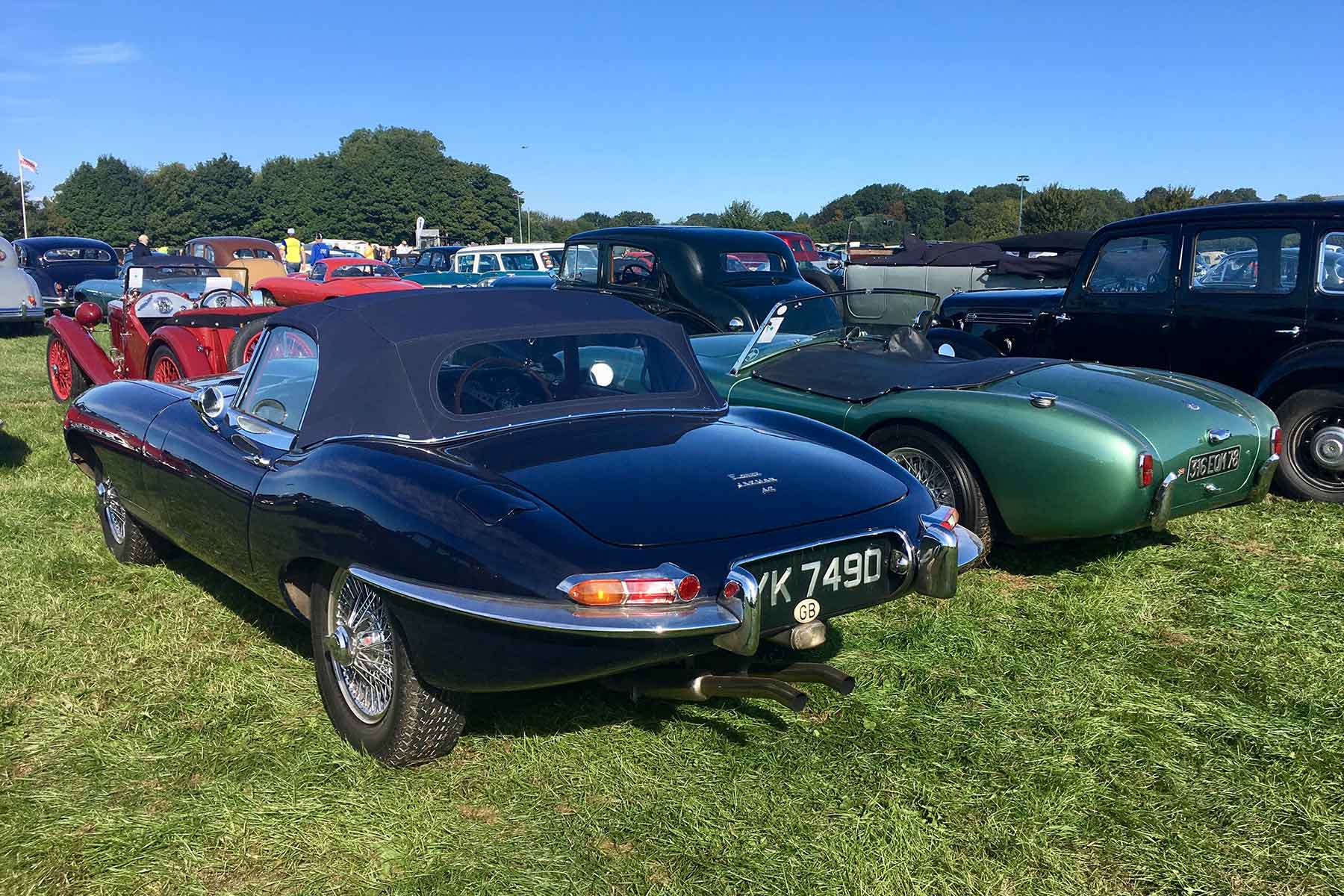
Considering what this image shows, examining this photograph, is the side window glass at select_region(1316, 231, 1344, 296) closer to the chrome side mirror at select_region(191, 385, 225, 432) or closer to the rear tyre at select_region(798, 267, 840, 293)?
the chrome side mirror at select_region(191, 385, 225, 432)

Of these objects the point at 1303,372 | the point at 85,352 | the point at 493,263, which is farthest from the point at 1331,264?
the point at 493,263

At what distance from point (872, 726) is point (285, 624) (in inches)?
100

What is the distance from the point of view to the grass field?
271cm

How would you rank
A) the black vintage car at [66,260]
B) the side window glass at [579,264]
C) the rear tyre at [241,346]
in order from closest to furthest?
the rear tyre at [241,346], the side window glass at [579,264], the black vintage car at [66,260]

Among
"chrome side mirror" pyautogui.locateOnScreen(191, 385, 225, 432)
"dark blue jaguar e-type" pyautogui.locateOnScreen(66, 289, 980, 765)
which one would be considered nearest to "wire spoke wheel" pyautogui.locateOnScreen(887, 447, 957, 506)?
"dark blue jaguar e-type" pyautogui.locateOnScreen(66, 289, 980, 765)

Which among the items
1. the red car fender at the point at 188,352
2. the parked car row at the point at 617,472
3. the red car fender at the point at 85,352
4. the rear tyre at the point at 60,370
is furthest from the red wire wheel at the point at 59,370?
the parked car row at the point at 617,472

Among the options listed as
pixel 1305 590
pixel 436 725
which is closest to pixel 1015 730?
pixel 436 725

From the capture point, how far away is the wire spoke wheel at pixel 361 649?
3.20 meters

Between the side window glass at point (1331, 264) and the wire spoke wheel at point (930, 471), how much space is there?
124 inches

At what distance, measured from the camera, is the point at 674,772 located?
3.20 meters

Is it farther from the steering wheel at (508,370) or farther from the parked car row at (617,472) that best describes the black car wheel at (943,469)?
the steering wheel at (508,370)

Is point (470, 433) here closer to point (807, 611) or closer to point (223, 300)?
point (807, 611)

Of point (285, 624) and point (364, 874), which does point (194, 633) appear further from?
point (364, 874)

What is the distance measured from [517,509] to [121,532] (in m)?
3.35
